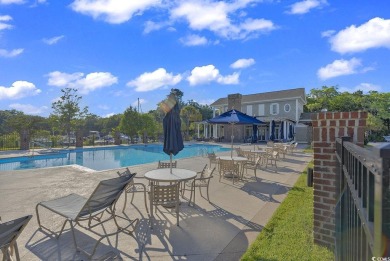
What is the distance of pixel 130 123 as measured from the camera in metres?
29.3

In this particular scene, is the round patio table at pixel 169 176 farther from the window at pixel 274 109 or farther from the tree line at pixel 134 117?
the window at pixel 274 109

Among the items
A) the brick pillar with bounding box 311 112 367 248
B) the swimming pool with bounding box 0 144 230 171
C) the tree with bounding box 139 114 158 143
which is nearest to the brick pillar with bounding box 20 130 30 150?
the swimming pool with bounding box 0 144 230 171

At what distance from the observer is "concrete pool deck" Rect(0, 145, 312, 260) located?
11.5 ft

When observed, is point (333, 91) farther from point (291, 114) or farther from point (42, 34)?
point (42, 34)

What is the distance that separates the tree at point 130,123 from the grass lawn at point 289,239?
25877 millimetres

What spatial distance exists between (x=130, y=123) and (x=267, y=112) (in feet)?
68.0

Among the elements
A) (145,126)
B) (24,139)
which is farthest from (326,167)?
(145,126)

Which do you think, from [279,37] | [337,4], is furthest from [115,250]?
[279,37]

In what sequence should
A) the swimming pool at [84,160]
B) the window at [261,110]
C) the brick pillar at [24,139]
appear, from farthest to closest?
the window at [261,110] → the brick pillar at [24,139] → the swimming pool at [84,160]

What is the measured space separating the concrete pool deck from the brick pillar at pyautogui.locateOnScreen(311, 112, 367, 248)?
1.06m

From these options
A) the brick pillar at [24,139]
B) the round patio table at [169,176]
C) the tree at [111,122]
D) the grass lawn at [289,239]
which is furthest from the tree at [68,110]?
the tree at [111,122]

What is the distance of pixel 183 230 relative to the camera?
4.25 metres

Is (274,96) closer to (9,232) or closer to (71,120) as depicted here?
(71,120)

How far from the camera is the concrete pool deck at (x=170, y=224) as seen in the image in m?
3.49
